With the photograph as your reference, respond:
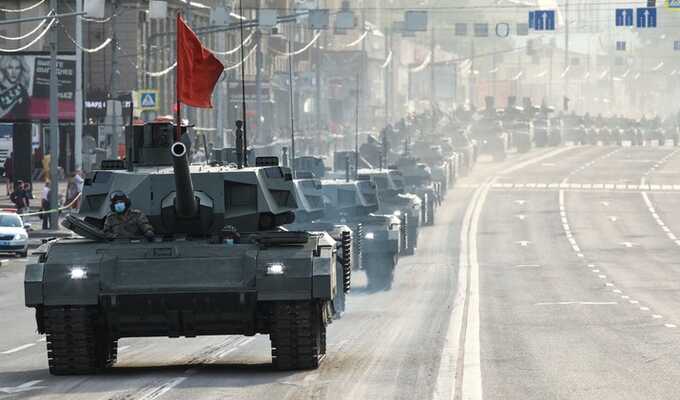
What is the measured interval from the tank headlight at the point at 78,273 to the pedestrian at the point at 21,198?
3632 cm

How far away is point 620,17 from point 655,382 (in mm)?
78655

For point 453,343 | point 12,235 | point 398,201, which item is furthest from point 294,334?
point 398,201

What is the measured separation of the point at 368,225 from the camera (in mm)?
38094

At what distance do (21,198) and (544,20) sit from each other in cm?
5053

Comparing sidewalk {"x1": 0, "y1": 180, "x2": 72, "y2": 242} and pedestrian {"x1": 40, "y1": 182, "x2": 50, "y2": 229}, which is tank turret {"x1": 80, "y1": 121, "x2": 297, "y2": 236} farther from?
pedestrian {"x1": 40, "y1": 182, "x2": 50, "y2": 229}

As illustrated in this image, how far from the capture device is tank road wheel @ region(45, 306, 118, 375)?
1991 cm

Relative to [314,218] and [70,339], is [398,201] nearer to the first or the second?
[314,218]

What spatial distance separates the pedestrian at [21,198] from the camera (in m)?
56.2

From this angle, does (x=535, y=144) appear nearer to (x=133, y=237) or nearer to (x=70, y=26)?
(x=70, y=26)

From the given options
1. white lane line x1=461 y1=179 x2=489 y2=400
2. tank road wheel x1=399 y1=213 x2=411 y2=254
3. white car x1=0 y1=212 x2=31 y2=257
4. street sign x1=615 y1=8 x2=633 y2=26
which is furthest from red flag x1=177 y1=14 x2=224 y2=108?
street sign x1=615 y1=8 x2=633 y2=26

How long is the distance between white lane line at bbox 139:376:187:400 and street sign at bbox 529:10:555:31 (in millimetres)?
82860

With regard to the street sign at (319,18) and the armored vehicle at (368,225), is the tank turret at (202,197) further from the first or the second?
the street sign at (319,18)

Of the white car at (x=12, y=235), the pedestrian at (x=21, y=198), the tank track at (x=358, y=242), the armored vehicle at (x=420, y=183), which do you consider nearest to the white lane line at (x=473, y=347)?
the tank track at (x=358, y=242)

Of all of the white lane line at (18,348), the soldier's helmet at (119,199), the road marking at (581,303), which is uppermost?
the soldier's helmet at (119,199)
